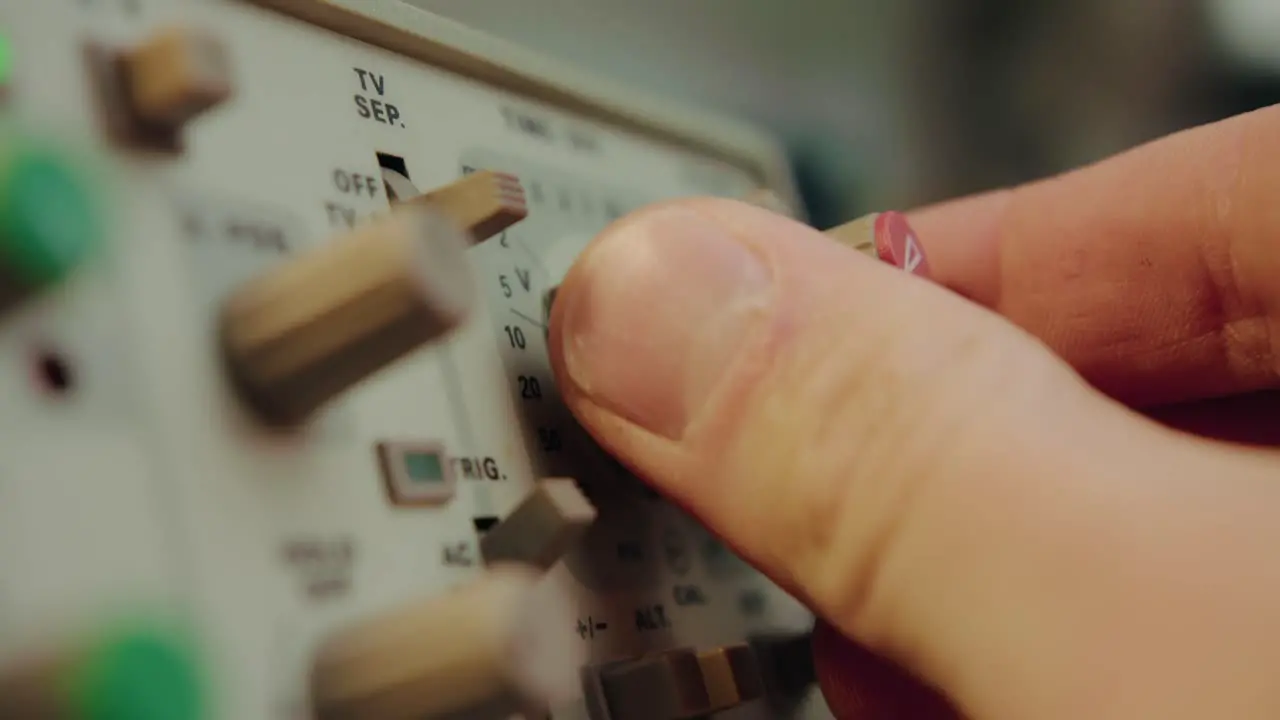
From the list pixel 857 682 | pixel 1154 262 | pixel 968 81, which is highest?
pixel 968 81

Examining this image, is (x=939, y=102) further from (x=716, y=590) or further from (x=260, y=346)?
(x=260, y=346)

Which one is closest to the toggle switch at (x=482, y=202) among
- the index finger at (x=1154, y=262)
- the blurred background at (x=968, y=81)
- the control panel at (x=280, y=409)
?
the control panel at (x=280, y=409)

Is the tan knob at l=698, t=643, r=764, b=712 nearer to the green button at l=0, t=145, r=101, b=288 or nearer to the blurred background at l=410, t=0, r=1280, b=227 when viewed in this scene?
the green button at l=0, t=145, r=101, b=288

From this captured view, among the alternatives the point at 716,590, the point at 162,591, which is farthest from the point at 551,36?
the point at 162,591

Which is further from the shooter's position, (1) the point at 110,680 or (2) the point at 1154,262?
(2) the point at 1154,262

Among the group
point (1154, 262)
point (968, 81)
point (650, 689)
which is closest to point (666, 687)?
point (650, 689)

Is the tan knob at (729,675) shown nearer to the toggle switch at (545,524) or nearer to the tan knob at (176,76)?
the toggle switch at (545,524)

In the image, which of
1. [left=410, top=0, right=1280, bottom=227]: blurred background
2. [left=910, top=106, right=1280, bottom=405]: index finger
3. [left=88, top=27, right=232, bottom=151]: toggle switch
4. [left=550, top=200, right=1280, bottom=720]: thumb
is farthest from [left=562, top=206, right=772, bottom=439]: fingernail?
[left=410, top=0, right=1280, bottom=227]: blurred background

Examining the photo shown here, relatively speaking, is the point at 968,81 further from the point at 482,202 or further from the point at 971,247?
the point at 482,202
